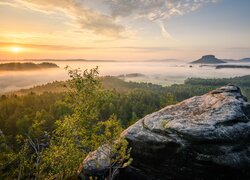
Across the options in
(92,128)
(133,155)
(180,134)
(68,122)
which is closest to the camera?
(180,134)

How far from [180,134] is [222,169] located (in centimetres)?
415

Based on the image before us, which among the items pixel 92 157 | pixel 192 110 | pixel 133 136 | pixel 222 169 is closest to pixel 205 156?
pixel 222 169

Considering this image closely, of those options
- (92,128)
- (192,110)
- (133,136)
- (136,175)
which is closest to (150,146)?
(133,136)

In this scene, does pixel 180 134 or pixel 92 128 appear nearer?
pixel 180 134

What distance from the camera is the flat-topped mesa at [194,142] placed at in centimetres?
1731

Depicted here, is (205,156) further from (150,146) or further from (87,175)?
(87,175)

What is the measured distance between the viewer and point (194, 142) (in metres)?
18.0

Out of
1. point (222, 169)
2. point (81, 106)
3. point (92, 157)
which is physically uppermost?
point (81, 106)

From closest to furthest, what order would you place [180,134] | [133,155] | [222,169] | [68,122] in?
[222,169], [180,134], [68,122], [133,155]

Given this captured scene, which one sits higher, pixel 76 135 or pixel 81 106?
pixel 81 106

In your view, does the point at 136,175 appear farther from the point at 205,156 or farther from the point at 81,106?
the point at 81,106

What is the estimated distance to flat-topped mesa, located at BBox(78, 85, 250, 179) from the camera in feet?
56.8

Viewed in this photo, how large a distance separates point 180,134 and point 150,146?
314cm

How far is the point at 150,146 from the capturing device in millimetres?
20109
